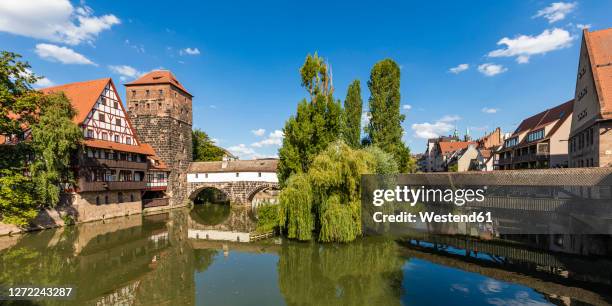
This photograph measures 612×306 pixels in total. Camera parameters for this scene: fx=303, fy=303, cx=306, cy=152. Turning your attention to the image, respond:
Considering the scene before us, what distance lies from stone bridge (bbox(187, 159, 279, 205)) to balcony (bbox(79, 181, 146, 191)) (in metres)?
8.88

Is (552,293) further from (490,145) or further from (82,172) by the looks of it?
(490,145)

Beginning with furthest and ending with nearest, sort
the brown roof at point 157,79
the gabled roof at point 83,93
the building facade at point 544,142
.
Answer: the brown roof at point 157,79, the building facade at point 544,142, the gabled roof at point 83,93

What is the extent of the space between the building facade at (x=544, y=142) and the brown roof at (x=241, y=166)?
A: 32.0 meters

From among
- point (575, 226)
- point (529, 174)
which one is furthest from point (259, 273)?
point (575, 226)

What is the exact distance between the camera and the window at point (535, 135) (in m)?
35.9

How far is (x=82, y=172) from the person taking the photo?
27250 millimetres

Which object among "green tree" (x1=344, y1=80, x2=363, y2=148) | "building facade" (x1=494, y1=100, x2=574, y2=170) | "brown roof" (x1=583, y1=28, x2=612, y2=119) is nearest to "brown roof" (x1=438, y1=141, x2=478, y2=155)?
"building facade" (x1=494, y1=100, x2=574, y2=170)

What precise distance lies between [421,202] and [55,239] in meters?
28.2

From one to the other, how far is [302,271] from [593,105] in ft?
81.3

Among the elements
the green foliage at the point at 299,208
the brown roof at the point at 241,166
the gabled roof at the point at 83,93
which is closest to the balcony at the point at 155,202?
the brown roof at the point at 241,166

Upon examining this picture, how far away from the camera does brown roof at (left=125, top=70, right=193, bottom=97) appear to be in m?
40.4

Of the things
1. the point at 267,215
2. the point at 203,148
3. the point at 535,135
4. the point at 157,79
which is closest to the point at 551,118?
the point at 535,135

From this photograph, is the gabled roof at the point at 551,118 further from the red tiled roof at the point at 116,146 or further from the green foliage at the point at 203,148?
the green foliage at the point at 203,148

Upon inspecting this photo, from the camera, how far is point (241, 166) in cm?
4253
